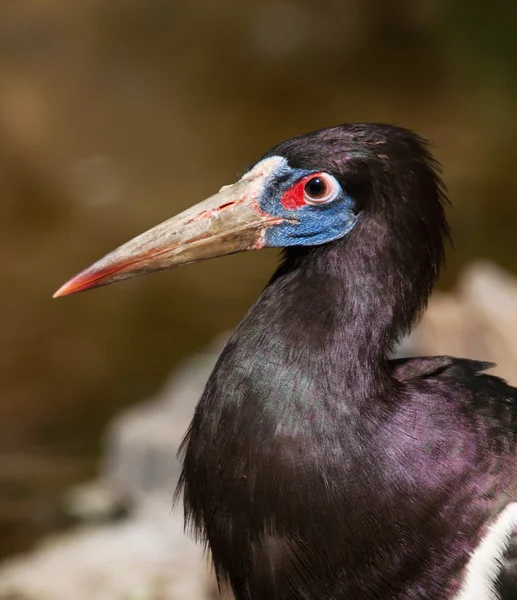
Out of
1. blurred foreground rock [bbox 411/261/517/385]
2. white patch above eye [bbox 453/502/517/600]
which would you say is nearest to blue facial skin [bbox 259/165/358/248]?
white patch above eye [bbox 453/502/517/600]

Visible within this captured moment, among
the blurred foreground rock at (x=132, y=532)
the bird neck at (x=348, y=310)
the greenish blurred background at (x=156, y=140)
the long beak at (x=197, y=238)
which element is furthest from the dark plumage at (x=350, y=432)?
the greenish blurred background at (x=156, y=140)

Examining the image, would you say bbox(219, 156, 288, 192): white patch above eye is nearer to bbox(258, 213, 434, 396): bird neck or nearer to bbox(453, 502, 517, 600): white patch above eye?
bbox(258, 213, 434, 396): bird neck

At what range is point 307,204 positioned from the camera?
246 centimetres

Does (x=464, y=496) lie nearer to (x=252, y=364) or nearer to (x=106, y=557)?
(x=252, y=364)

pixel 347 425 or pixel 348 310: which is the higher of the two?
pixel 348 310

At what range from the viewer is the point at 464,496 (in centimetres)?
243

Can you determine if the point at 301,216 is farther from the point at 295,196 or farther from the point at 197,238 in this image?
the point at 197,238

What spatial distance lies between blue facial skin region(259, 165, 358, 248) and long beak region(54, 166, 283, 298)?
28mm

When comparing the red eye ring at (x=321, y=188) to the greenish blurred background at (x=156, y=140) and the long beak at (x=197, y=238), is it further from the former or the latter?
the greenish blurred background at (x=156, y=140)

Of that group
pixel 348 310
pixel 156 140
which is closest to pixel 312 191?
pixel 348 310

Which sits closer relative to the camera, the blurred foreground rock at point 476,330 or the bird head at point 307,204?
the bird head at point 307,204

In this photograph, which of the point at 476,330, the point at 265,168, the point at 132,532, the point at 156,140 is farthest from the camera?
the point at 156,140

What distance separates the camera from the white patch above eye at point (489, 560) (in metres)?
2.41

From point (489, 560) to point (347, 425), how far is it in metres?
0.46
